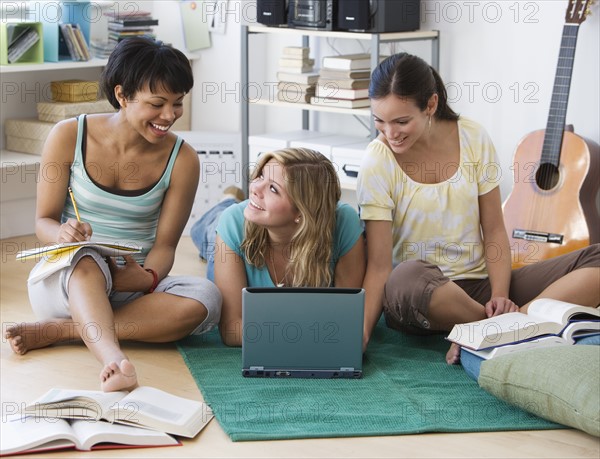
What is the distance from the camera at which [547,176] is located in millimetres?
3080

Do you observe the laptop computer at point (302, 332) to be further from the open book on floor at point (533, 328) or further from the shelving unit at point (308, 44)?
the shelving unit at point (308, 44)

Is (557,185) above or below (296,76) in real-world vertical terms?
below

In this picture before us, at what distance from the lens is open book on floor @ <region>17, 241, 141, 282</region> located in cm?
221

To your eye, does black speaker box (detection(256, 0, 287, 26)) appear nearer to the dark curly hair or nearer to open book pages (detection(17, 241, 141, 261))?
the dark curly hair

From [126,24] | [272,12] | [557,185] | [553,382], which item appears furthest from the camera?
[126,24]

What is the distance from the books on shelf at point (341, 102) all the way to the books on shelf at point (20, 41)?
41.5 inches

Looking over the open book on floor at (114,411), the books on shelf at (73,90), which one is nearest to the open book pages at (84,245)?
the open book on floor at (114,411)

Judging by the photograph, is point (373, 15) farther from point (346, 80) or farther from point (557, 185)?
point (557, 185)

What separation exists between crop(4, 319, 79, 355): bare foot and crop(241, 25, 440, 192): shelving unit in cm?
147

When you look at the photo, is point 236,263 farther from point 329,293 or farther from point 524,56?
point 524,56

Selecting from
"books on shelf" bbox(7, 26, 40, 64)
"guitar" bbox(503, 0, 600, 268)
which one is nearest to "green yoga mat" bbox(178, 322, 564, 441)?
"guitar" bbox(503, 0, 600, 268)

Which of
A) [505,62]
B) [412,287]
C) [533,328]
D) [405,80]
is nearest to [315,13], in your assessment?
[505,62]

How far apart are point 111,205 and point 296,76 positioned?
1.42m

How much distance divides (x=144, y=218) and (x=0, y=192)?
1.45 metres
